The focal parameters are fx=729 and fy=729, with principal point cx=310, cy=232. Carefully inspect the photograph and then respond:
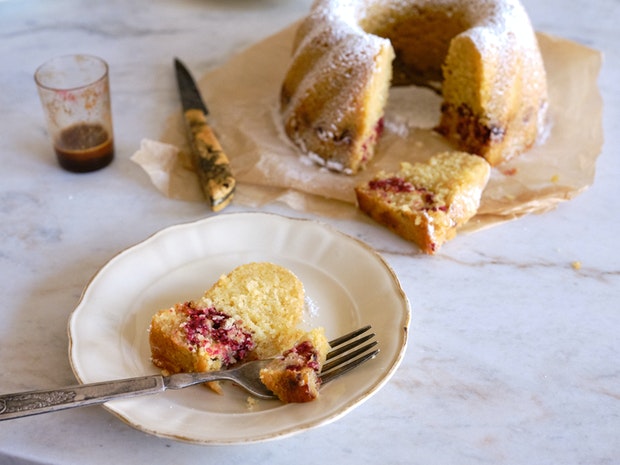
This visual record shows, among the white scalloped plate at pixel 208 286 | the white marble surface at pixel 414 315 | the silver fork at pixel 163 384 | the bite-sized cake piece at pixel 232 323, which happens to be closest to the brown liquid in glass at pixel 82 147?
the white marble surface at pixel 414 315

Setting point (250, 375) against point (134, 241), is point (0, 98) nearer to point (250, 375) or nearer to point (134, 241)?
point (134, 241)

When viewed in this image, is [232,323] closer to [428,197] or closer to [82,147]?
[428,197]

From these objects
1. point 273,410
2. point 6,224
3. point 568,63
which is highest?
point 568,63

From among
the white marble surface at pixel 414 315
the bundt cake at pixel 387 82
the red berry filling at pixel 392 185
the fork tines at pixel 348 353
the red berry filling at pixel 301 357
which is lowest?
the white marble surface at pixel 414 315

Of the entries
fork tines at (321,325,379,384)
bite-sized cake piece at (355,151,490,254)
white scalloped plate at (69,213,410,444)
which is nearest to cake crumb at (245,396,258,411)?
white scalloped plate at (69,213,410,444)

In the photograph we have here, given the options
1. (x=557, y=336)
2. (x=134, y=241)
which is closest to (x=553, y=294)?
(x=557, y=336)

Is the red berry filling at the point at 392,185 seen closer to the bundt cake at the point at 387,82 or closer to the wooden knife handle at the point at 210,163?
the bundt cake at the point at 387,82

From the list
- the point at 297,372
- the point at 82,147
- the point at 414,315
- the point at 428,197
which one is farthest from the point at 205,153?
the point at 297,372
